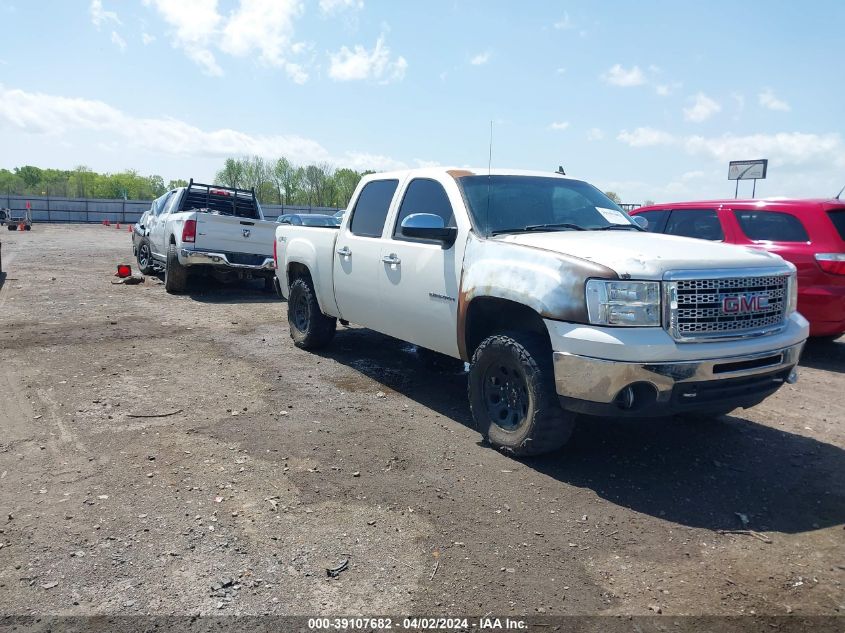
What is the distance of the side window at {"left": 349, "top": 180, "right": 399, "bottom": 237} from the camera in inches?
232

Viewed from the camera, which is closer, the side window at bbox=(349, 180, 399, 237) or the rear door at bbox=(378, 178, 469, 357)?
the rear door at bbox=(378, 178, 469, 357)

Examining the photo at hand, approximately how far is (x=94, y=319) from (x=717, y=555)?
849 cm

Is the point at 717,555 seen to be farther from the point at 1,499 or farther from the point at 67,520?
the point at 1,499

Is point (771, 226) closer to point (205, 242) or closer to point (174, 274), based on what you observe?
point (205, 242)

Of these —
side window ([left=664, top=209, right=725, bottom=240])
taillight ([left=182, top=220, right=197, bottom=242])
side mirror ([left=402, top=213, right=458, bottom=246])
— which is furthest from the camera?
taillight ([left=182, top=220, right=197, bottom=242])

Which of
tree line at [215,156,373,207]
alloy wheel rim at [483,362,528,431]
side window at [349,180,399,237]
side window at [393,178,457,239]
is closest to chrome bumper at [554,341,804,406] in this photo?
alloy wheel rim at [483,362,528,431]

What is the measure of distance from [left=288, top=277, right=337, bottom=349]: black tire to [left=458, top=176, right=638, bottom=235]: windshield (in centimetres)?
272

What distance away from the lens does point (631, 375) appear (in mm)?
3617

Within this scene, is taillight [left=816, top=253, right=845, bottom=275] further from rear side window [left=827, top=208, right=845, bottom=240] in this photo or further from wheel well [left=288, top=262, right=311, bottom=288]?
wheel well [left=288, top=262, right=311, bottom=288]

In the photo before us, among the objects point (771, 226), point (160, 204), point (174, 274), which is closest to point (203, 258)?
point (174, 274)

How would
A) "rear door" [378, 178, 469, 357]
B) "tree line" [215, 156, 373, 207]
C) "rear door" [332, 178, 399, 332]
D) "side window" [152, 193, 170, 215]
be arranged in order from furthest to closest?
"tree line" [215, 156, 373, 207] < "side window" [152, 193, 170, 215] < "rear door" [332, 178, 399, 332] < "rear door" [378, 178, 469, 357]

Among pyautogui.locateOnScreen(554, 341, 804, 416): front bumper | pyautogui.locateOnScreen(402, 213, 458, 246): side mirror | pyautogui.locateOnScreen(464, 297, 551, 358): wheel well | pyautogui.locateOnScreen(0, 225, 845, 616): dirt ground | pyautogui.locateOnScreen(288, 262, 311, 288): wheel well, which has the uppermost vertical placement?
pyautogui.locateOnScreen(402, 213, 458, 246): side mirror

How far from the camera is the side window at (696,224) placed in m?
8.02

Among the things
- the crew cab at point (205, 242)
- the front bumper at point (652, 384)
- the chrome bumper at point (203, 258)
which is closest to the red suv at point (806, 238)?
the front bumper at point (652, 384)
